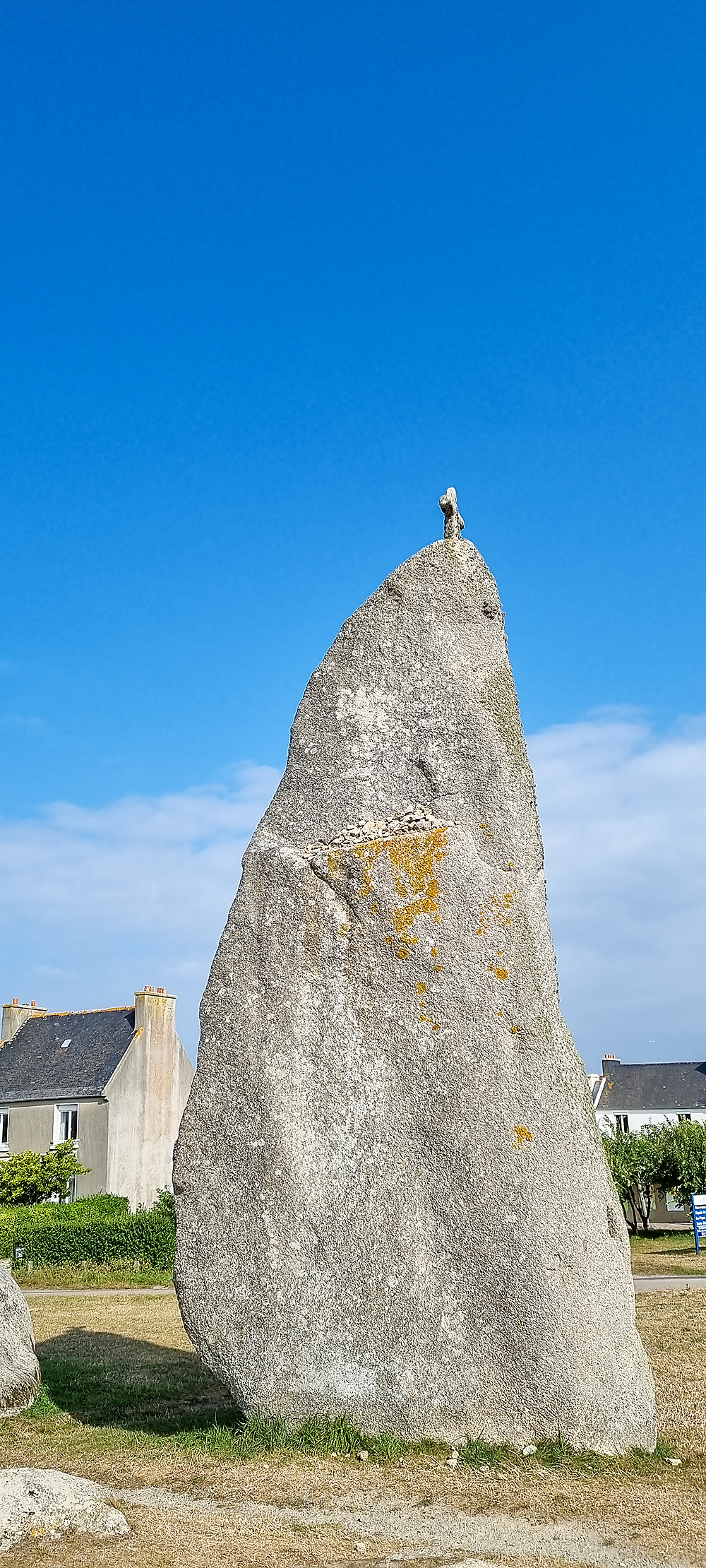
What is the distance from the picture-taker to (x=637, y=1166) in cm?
3300

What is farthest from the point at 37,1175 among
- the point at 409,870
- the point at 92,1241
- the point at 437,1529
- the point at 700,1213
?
the point at 437,1529

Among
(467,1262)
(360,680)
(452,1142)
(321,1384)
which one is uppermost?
(360,680)

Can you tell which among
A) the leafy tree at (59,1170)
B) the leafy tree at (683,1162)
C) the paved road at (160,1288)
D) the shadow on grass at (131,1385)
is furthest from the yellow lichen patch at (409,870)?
the leafy tree at (59,1170)

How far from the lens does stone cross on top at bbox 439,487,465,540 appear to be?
10.4 meters

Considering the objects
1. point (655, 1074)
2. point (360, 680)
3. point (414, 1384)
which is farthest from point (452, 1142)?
point (655, 1074)

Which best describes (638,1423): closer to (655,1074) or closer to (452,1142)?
(452,1142)

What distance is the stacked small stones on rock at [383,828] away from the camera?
912 cm

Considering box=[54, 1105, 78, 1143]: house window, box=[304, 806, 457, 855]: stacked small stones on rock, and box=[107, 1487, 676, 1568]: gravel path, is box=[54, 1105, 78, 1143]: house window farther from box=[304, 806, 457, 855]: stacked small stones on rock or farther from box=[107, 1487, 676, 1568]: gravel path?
box=[107, 1487, 676, 1568]: gravel path

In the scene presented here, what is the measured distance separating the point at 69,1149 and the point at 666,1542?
102 ft

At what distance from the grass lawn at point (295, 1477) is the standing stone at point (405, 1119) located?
258mm

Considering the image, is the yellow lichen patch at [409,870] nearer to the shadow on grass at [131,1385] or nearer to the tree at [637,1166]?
the shadow on grass at [131,1385]

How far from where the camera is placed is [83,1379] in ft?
37.8

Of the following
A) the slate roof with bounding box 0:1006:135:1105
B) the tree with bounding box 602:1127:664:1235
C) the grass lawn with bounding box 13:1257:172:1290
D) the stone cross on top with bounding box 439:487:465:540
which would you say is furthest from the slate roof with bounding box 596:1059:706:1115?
the stone cross on top with bounding box 439:487:465:540

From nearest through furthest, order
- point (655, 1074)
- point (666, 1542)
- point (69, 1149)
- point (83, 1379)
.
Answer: point (666, 1542)
point (83, 1379)
point (69, 1149)
point (655, 1074)
